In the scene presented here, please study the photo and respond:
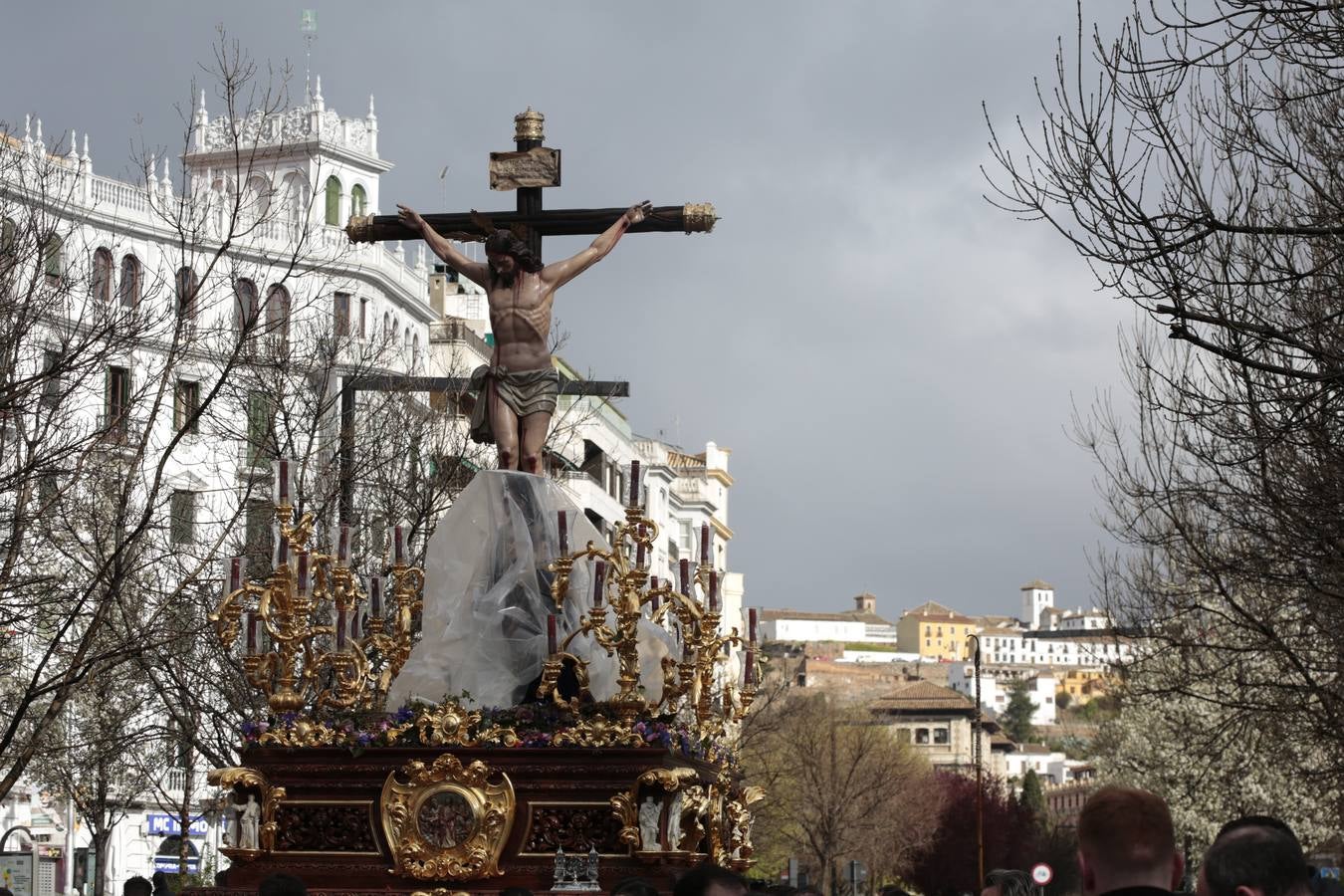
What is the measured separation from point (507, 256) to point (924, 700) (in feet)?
491

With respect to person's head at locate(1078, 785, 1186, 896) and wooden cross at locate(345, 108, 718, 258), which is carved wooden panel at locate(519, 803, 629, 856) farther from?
person's head at locate(1078, 785, 1186, 896)

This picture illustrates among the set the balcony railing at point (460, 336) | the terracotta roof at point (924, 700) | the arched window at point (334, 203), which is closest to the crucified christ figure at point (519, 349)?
the balcony railing at point (460, 336)

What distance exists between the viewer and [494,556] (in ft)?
50.5

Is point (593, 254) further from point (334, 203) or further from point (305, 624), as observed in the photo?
point (334, 203)

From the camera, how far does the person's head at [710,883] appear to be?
7.99 m

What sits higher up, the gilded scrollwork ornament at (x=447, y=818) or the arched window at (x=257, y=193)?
the arched window at (x=257, y=193)

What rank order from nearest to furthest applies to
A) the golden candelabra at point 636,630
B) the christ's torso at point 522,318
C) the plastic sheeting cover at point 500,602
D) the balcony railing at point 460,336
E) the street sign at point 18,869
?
the golden candelabra at point 636,630, the plastic sheeting cover at point 500,602, the christ's torso at point 522,318, the street sign at point 18,869, the balcony railing at point 460,336

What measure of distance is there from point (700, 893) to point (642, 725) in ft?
19.3

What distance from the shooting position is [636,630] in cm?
1430

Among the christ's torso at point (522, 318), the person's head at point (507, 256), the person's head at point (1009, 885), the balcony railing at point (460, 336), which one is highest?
the balcony railing at point (460, 336)

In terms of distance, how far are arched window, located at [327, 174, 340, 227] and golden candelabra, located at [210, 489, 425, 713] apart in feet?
153

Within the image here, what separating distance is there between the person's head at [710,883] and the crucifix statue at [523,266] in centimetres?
782

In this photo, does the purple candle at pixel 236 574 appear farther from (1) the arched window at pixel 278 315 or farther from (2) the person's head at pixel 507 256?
(1) the arched window at pixel 278 315

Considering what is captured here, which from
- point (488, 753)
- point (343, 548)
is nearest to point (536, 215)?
point (343, 548)
